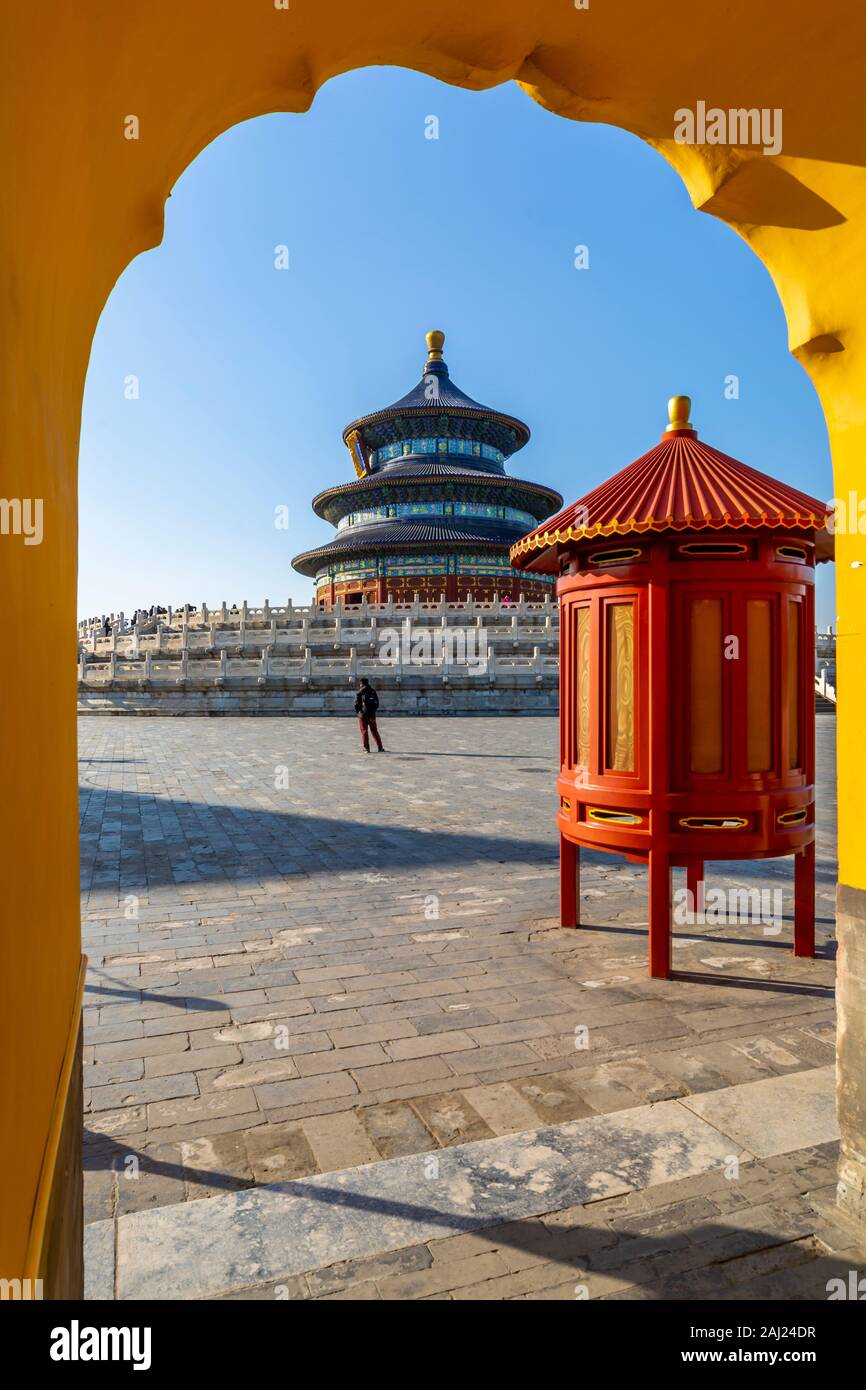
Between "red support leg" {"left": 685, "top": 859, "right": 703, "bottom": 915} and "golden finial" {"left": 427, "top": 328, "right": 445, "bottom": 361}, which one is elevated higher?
"golden finial" {"left": 427, "top": 328, "right": 445, "bottom": 361}

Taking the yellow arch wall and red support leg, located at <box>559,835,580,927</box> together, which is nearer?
the yellow arch wall

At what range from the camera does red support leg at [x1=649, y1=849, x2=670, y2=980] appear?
518 centimetres

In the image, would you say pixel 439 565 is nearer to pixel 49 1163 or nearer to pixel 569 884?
pixel 569 884

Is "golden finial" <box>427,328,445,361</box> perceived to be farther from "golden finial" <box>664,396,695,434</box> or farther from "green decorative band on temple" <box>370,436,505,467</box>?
"golden finial" <box>664,396,695,434</box>

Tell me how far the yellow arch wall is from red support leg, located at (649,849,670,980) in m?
2.21

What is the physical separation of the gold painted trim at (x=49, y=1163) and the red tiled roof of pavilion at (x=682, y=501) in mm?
4140

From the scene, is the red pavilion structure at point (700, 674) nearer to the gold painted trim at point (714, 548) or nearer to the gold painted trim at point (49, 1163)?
the gold painted trim at point (714, 548)

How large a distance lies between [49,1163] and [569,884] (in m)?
4.84

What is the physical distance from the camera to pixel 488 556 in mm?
44031

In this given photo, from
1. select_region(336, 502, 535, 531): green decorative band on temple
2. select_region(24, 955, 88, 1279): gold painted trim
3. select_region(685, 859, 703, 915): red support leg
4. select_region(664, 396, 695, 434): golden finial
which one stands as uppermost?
select_region(336, 502, 535, 531): green decorative band on temple

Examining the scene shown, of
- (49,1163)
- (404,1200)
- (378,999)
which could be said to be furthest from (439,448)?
(49,1163)

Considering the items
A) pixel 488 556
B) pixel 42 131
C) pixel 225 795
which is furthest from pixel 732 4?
pixel 488 556

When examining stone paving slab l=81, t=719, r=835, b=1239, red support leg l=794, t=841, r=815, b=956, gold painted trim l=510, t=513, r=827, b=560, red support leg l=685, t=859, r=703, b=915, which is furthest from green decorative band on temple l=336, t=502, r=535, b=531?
red support leg l=794, t=841, r=815, b=956

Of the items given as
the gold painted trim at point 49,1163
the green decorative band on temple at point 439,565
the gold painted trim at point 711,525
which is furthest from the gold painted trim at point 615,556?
the green decorative band on temple at point 439,565
